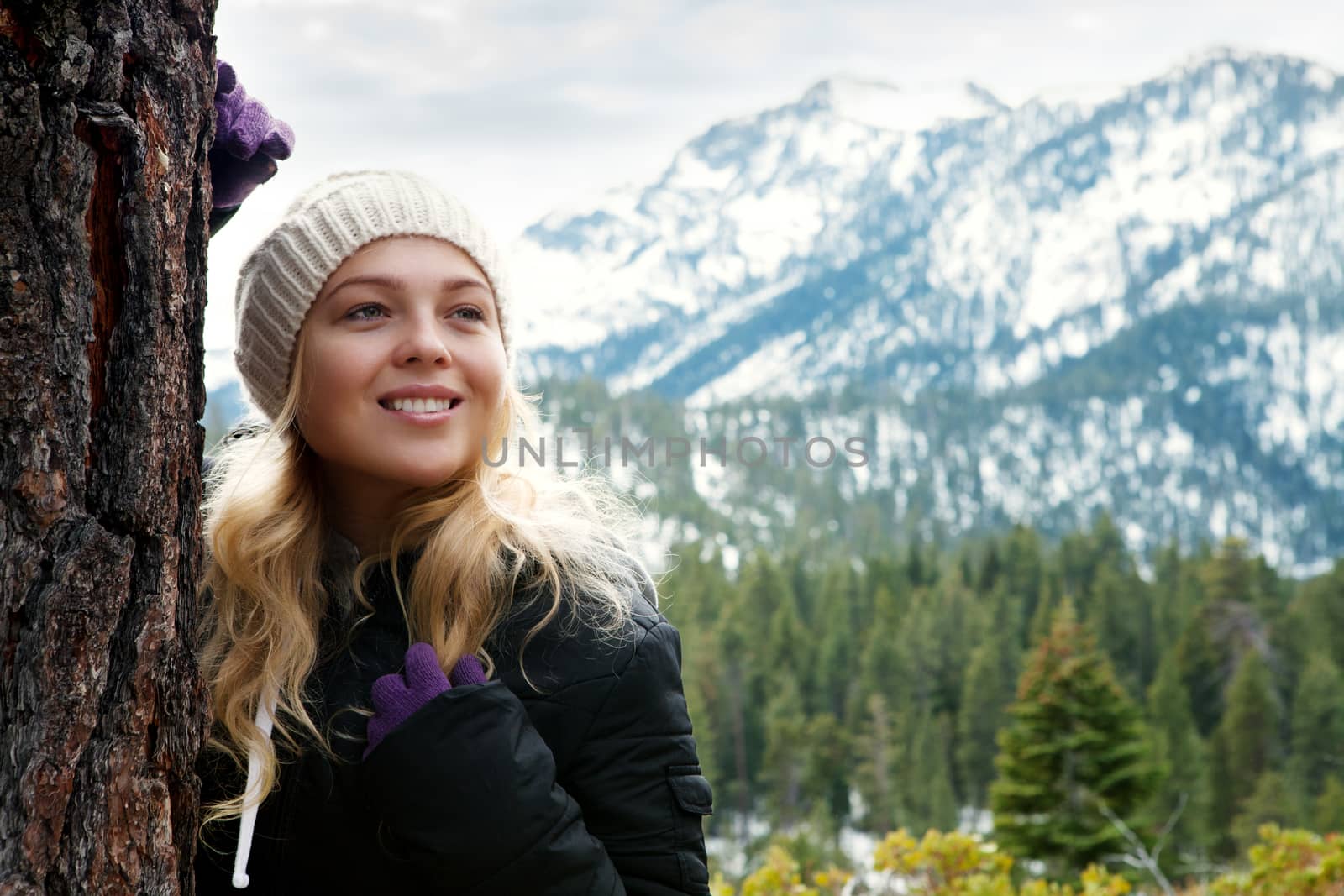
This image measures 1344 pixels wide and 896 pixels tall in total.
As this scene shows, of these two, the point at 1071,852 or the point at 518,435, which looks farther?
the point at 1071,852

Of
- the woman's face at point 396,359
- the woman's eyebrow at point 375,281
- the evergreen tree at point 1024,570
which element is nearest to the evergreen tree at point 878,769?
the evergreen tree at point 1024,570

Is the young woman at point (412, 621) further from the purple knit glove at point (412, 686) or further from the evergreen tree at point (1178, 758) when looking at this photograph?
the evergreen tree at point (1178, 758)

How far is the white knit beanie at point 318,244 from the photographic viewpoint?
7.14 ft

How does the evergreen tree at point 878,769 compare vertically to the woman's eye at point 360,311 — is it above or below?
below

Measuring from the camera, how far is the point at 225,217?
7.05 feet

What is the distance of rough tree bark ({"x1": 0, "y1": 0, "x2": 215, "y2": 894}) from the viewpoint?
142 cm

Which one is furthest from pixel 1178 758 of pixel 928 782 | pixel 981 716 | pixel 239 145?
pixel 239 145

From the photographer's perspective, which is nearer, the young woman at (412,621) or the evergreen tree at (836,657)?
the young woman at (412,621)

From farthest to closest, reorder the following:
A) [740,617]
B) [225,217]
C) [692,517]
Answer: [692,517] → [740,617] → [225,217]

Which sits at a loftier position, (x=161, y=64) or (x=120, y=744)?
(x=161, y=64)

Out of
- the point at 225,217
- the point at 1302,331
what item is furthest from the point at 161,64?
the point at 1302,331

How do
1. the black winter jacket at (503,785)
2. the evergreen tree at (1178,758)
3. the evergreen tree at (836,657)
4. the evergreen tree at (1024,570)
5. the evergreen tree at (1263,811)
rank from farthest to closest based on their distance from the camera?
the evergreen tree at (1024,570) → the evergreen tree at (836,657) → the evergreen tree at (1178,758) → the evergreen tree at (1263,811) → the black winter jacket at (503,785)

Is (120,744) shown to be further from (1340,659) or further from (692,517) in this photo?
(692,517)

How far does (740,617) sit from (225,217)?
6101 cm
